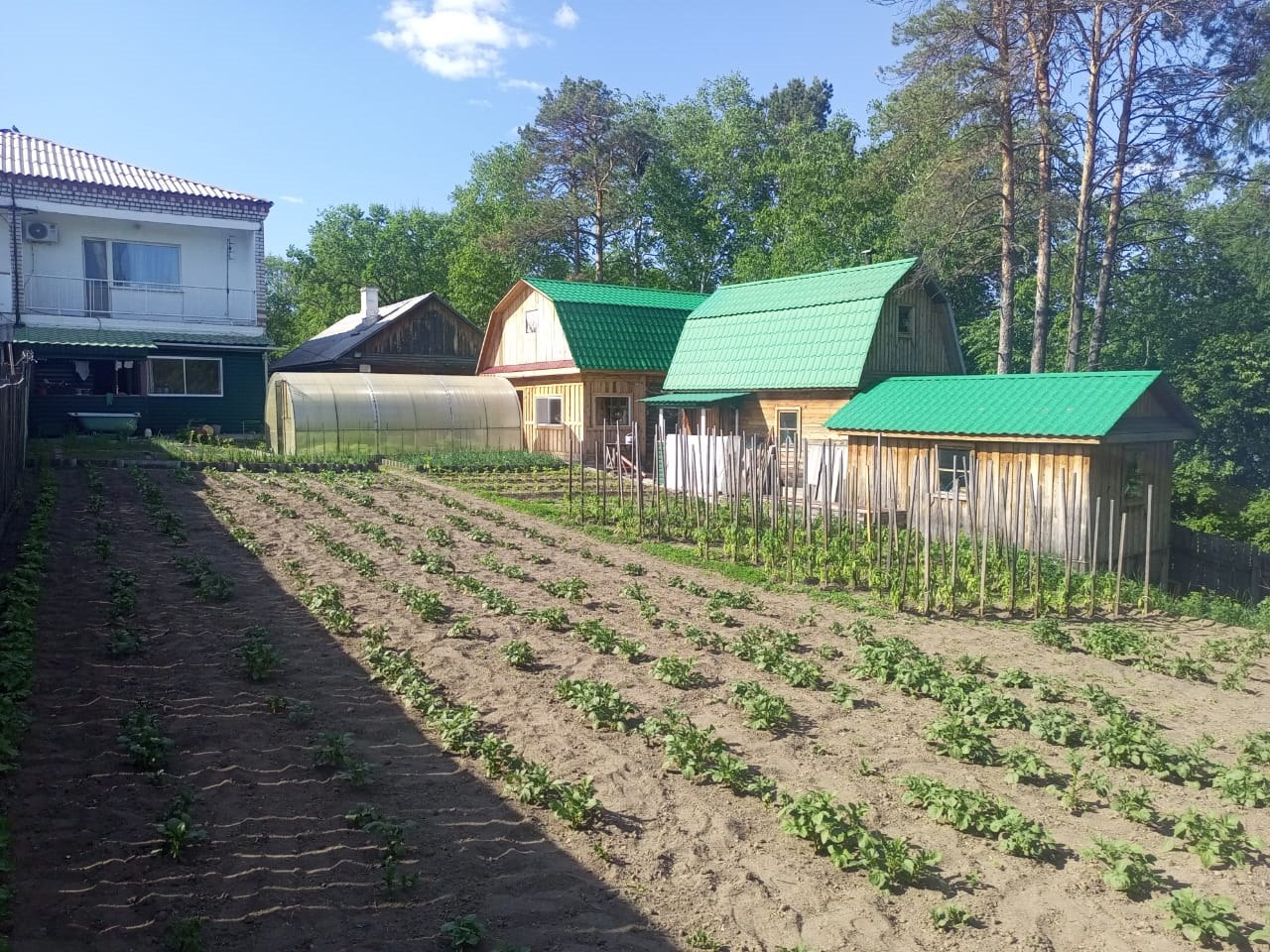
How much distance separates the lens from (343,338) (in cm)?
3478

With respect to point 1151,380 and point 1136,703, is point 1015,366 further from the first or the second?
point 1136,703

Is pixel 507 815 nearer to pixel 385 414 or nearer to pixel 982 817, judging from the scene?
pixel 982 817

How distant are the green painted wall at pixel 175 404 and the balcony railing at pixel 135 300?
1.55 metres

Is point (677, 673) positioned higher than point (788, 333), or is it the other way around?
point (788, 333)

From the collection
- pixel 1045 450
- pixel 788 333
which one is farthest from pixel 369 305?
pixel 1045 450

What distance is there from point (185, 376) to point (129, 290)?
3.02m

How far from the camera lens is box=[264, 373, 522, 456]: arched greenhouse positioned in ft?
80.6

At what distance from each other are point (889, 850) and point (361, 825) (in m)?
2.90

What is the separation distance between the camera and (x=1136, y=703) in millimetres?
8227

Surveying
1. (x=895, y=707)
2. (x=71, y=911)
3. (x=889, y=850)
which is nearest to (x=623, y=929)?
(x=889, y=850)

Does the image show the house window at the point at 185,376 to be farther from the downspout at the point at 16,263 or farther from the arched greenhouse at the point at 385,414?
the downspout at the point at 16,263

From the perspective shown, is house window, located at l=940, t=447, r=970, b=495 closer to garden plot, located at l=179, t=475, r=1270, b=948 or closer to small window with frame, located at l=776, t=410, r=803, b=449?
small window with frame, located at l=776, t=410, r=803, b=449

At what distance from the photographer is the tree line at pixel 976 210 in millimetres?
22797

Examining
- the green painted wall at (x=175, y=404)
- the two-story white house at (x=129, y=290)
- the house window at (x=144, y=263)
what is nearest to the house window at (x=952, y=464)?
the two-story white house at (x=129, y=290)
